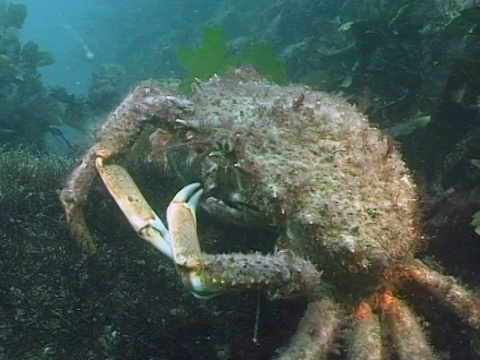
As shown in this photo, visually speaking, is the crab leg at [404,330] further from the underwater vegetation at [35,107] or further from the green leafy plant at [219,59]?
the underwater vegetation at [35,107]

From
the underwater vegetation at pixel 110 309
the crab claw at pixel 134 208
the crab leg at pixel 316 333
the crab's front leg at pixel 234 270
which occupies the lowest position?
the underwater vegetation at pixel 110 309

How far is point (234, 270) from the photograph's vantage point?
2.52m

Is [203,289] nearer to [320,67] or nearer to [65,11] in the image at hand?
[320,67]

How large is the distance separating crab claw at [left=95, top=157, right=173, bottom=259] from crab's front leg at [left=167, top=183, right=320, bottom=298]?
18 cm

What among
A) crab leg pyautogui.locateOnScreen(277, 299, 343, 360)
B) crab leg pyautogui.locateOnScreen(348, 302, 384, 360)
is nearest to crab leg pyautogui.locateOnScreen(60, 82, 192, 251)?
crab leg pyautogui.locateOnScreen(277, 299, 343, 360)

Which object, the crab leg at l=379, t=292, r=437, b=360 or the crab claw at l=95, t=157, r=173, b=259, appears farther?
the crab claw at l=95, t=157, r=173, b=259

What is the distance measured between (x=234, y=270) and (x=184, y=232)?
33 centimetres

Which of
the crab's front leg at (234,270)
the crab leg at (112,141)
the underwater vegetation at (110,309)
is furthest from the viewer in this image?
the crab leg at (112,141)

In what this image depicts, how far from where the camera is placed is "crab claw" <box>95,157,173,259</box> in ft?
9.41

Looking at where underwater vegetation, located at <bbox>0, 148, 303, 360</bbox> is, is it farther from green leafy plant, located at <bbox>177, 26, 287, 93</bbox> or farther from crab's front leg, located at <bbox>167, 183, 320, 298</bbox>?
green leafy plant, located at <bbox>177, 26, 287, 93</bbox>

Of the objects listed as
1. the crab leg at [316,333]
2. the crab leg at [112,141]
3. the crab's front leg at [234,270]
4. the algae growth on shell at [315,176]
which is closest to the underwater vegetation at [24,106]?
the crab leg at [112,141]

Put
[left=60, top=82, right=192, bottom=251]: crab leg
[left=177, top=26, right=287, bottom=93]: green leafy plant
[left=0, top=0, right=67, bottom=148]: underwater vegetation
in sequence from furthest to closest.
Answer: [left=0, top=0, right=67, bottom=148]: underwater vegetation
[left=177, top=26, right=287, bottom=93]: green leafy plant
[left=60, top=82, right=192, bottom=251]: crab leg

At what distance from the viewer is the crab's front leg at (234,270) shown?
2.51 m

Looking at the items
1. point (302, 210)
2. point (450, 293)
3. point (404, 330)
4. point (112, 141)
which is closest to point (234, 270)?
point (302, 210)
